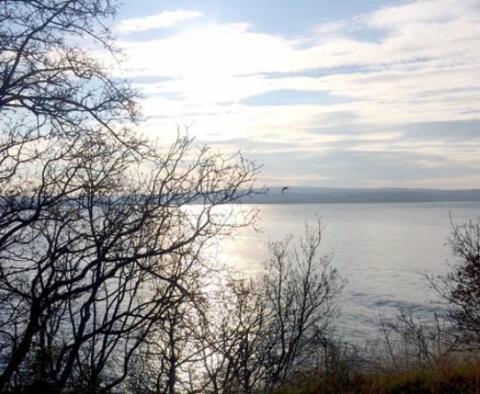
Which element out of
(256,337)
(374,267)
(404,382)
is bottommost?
(374,267)

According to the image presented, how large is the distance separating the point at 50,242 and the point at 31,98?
9.17 feet

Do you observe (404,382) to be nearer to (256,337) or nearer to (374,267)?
(256,337)

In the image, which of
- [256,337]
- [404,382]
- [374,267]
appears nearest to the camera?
[404,382]

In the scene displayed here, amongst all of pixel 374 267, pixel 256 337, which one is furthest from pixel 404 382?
pixel 374 267

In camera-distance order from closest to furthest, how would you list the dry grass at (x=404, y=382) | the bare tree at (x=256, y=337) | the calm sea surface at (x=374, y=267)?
the dry grass at (x=404, y=382) < the bare tree at (x=256, y=337) < the calm sea surface at (x=374, y=267)

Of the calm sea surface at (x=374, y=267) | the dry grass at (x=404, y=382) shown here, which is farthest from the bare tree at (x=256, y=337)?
the dry grass at (x=404, y=382)

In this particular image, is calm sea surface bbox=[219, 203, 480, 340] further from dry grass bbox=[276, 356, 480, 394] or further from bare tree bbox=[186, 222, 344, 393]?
dry grass bbox=[276, 356, 480, 394]

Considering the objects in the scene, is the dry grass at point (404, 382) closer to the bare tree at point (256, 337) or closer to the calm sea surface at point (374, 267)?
the bare tree at point (256, 337)

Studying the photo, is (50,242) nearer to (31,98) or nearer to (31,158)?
(31,158)

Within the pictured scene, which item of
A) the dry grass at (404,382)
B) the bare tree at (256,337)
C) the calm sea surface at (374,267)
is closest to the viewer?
the dry grass at (404,382)

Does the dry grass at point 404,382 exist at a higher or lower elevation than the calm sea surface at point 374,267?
higher

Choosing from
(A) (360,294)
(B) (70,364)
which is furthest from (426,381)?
(A) (360,294)

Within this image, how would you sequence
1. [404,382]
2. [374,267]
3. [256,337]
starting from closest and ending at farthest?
[404,382], [256,337], [374,267]

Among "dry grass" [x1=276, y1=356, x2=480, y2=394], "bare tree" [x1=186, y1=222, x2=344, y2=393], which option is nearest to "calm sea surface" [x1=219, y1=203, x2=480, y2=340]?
"bare tree" [x1=186, y1=222, x2=344, y2=393]
